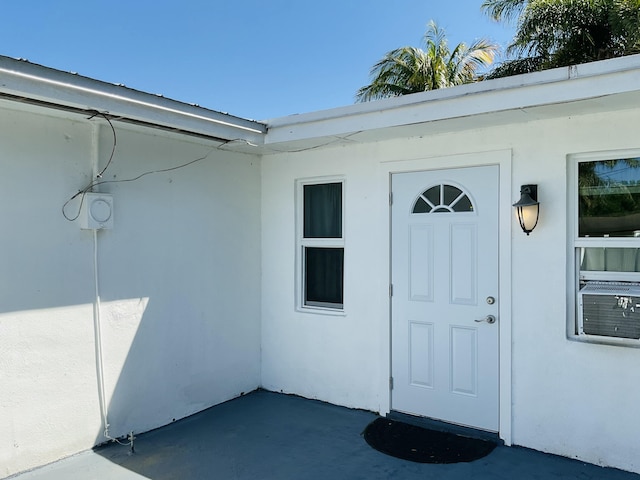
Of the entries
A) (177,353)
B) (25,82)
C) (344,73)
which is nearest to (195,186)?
(177,353)

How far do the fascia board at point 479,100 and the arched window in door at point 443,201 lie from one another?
0.80 metres

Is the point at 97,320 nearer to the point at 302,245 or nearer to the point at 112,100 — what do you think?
the point at 112,100

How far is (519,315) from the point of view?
3646 millimetres

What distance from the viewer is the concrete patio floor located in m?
3.26

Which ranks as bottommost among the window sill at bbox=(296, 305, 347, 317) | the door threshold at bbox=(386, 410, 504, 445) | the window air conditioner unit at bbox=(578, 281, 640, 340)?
the door threshold at bbox=(386, 410, 504, 445)

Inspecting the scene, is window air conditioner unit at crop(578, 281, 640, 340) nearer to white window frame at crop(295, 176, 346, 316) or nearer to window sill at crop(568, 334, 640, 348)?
window sill at crop(568, 334, 640, 348)

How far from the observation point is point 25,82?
2.63 metres

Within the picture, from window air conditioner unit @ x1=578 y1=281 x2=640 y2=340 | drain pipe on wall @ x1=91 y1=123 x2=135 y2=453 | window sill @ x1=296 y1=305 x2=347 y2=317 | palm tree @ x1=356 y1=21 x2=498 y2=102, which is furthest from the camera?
palm tree @ x1=356 y1=21 x2=498 y2=102

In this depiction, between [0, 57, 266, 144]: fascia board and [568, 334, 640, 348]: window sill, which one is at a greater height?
[0, 57, 266, 144]: fascia board

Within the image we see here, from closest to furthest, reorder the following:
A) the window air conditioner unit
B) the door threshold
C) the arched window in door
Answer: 1. the window air conditioner unit
2. the door threshold
3. the arched window in door

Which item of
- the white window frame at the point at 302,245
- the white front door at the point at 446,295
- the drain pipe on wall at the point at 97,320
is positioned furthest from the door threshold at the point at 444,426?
the drain pipe on wall at the point at 97,320

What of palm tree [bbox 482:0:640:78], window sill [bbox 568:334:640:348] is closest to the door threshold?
window sill [bbox 568:334:640:348]

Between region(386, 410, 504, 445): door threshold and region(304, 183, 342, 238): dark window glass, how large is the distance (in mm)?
1805

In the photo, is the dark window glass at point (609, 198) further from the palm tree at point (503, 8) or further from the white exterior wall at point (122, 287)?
the palm tree at point (503, 8)
